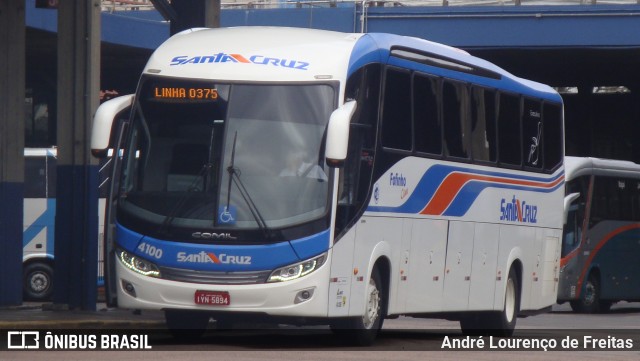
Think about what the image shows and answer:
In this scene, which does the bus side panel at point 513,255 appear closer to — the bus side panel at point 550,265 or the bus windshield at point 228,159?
the bus side panel at point 550,265

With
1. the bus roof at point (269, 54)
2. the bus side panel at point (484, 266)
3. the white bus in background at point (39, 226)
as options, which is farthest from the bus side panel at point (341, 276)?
the white bus in background at point (39, 226)

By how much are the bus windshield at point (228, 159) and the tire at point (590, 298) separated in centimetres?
1714

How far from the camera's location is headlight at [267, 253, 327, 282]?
14188 mm

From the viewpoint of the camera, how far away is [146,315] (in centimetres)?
1919

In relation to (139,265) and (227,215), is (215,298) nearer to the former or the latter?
(227,215)

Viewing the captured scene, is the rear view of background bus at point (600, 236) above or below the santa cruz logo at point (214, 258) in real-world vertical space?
below

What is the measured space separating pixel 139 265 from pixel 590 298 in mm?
18120

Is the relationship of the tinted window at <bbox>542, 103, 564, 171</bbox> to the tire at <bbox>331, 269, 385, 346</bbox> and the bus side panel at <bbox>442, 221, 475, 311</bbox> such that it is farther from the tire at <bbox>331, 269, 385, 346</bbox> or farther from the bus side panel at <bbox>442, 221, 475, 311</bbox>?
the tire at <bbox>331, 269, 385, 346</bbox>

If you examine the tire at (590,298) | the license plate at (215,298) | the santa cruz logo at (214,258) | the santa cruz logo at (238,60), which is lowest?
the tire at (590,298)

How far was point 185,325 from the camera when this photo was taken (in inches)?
627

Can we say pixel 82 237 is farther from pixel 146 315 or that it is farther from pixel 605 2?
pixel 605 2

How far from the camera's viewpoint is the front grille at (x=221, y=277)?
14.2 m

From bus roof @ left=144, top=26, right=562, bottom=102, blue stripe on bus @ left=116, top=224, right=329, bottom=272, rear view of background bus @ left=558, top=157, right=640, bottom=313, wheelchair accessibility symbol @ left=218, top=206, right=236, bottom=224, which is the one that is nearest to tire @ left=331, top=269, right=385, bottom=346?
blue stripe on bus @ left=116, top=224, right=329, bottom=272

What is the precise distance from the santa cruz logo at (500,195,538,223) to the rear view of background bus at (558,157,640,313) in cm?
940
